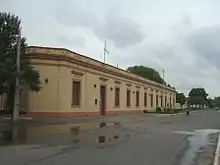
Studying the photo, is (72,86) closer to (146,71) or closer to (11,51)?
(11,51)

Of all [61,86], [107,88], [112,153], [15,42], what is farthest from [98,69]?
[112,153]

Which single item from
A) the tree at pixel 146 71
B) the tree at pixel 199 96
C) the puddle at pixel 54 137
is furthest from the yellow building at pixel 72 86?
the tree at pixel 199 96

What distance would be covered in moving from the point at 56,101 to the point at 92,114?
346 inches

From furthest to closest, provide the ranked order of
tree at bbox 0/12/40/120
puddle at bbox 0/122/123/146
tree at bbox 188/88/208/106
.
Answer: tree at bbox 188/88/208/106, tree at bbox 0/12/40/120, puddle at bbox 0/122/123/146

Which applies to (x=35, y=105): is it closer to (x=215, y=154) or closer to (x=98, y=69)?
(x=98, y=69)

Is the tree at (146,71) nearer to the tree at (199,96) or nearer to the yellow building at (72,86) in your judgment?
the tree at (199,96)

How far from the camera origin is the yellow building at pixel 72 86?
129ft

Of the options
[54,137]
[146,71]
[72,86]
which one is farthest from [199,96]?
[54,137]

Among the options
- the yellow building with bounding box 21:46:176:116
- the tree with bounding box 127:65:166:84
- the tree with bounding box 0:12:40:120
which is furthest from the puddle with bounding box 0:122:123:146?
the tree with bounding box 127:65:166:84

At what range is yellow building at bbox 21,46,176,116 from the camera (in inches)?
1551

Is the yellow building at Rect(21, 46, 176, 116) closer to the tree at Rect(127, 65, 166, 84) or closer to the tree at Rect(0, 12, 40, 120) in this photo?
the tree at Rect(0, 12, 40, 120)

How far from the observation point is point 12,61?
102 feet

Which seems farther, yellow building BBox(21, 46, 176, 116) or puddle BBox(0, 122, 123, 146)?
yellow building BBox(21, 46, 176, 116)

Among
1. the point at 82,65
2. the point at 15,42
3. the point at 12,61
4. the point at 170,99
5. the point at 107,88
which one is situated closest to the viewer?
the point at 12,61
